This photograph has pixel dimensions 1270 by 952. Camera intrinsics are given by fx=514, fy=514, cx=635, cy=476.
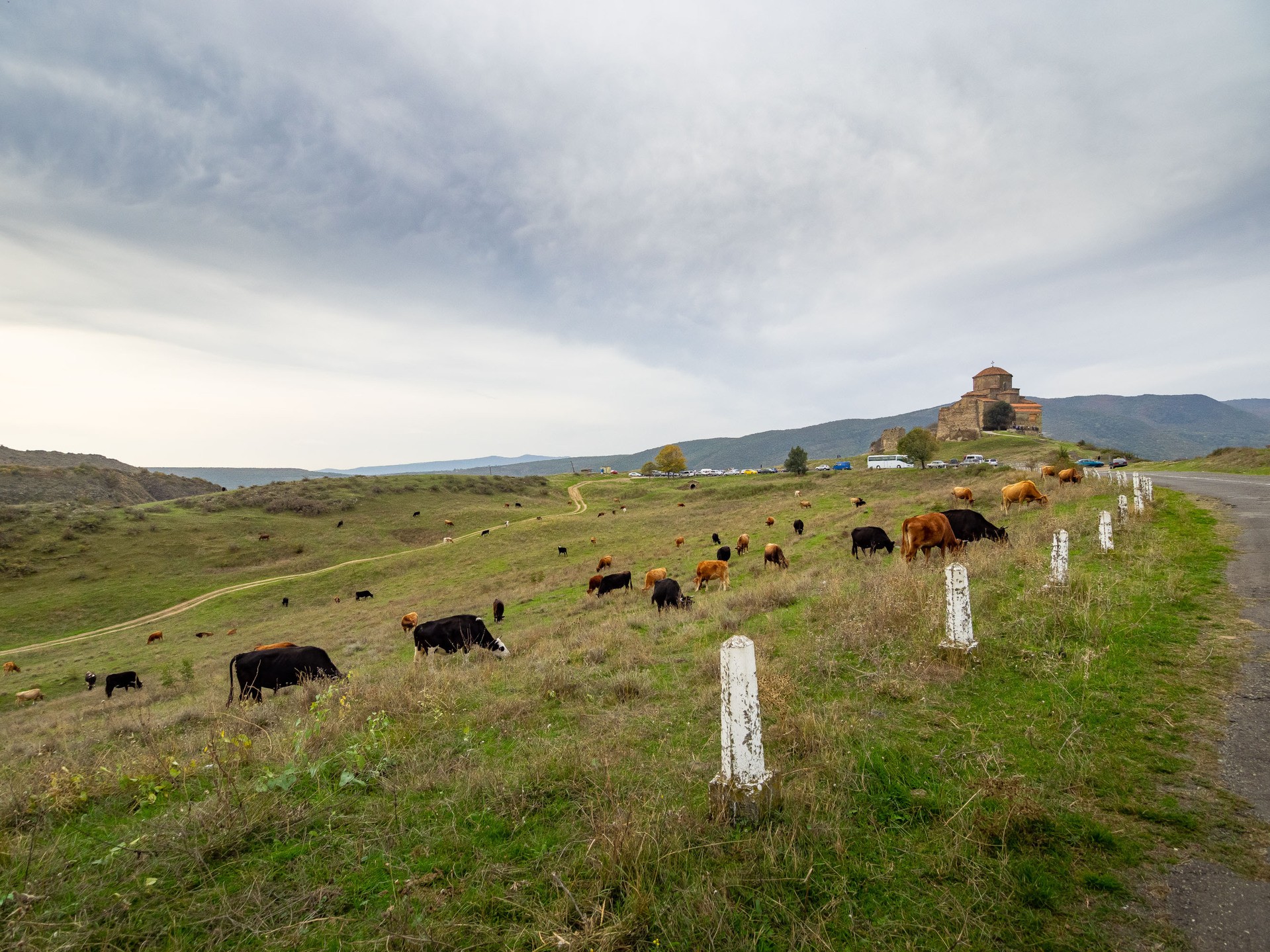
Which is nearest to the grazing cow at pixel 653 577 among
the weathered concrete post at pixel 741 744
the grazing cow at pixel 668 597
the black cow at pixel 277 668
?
the grazing cow at pixel 668 597

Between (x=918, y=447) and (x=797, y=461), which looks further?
(x=797, y=461)

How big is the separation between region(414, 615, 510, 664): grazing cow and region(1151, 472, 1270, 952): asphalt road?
13.0m

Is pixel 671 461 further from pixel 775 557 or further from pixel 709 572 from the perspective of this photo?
pixel 709 572

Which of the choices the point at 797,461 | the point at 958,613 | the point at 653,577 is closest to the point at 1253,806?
the point at 958,613

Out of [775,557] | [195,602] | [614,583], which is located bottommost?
[195,602]

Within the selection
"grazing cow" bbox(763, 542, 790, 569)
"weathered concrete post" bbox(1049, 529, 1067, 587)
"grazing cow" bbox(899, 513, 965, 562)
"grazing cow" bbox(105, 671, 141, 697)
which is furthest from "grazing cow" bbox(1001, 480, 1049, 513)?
"grazing cow" bbox(105, 671, 141, 697)

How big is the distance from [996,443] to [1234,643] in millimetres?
99714

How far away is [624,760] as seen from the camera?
15.6 ft

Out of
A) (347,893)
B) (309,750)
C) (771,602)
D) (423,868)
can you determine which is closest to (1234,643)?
(771,602)

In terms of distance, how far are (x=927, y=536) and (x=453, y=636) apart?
518 inches

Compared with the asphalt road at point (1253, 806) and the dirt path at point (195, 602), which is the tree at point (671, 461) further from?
the asphalt road at point (1253, 806)

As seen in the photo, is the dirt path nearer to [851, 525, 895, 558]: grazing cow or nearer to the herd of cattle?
the herd of cattle

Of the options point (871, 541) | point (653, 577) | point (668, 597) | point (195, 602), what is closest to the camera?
point (668, 597)

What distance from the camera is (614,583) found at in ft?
70.1
